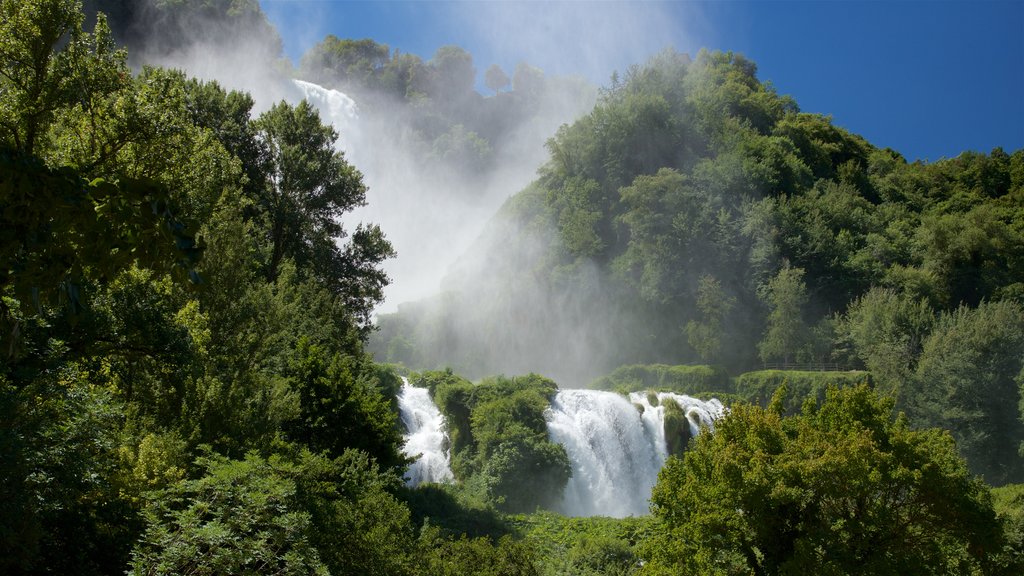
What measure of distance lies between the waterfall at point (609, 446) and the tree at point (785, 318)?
49.9 ft

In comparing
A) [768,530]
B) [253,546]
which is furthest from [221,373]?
[768,530]

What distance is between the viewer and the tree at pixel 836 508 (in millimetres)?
11656

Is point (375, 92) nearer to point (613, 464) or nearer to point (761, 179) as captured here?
point (761, 179)

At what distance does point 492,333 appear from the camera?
59188mm

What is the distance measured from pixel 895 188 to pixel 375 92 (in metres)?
78.5

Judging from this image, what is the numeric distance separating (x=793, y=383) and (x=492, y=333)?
87.7 ft

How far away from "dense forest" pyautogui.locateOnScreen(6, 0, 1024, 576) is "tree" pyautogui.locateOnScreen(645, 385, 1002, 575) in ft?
0.21

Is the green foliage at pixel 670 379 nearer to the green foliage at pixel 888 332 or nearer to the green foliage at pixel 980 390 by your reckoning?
the green foliage at pixel 888 332

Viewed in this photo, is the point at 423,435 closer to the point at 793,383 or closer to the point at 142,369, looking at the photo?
the point at 142,369

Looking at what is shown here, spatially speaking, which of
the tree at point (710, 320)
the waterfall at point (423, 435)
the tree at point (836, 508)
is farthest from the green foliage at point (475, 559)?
the tree at point (710, 320)

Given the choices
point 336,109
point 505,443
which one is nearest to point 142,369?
point 505,443

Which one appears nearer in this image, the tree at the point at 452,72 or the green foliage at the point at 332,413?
the green foliage at the point at 332,413

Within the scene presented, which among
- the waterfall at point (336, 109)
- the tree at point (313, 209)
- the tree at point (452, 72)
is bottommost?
the tree at point (313, 209)

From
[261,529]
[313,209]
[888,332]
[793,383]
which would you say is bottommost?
[261,529]
